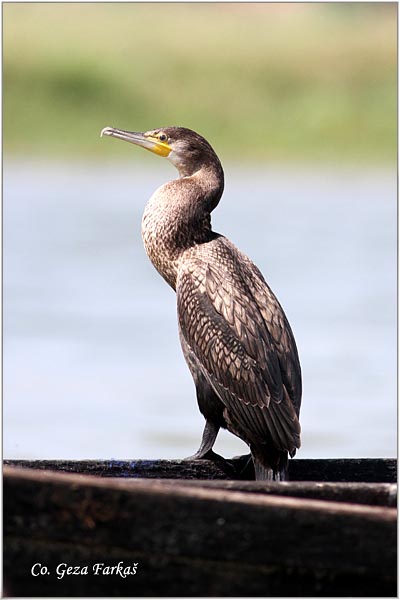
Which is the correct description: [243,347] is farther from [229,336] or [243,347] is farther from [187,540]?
[187,540]

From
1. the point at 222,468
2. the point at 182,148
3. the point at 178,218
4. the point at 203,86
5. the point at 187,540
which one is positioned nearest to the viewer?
the point at 187,540

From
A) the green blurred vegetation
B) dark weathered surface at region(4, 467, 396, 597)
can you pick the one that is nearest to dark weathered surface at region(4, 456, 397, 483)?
dark weathered surface at region(4, 467, 396, 597)

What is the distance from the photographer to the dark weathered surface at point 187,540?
14.2 feet

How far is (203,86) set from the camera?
27609 mm

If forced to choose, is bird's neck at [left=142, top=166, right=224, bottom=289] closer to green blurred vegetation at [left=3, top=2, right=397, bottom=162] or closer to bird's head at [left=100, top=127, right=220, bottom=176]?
bird's head at [left=100, top=127, right=220, bottom=176]

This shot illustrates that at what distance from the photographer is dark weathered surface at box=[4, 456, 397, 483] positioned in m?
5.87

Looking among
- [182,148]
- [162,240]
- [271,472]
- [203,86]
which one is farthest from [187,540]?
[203,86]

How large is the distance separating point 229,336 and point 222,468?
599mm

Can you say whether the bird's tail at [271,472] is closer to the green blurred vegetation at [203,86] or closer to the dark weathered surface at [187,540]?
the dark weathered surface at [187,540]

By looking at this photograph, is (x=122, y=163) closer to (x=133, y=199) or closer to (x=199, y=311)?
(x=133, y=199)

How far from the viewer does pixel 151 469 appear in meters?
5.87

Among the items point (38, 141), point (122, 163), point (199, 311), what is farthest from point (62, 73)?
point (199, 311)

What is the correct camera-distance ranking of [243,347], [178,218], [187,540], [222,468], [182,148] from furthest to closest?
[182,148]
[178,218]
[222,468]
[243,347]
[187,540]

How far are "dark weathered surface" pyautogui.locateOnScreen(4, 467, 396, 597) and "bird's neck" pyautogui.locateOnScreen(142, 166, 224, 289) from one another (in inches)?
67.9
